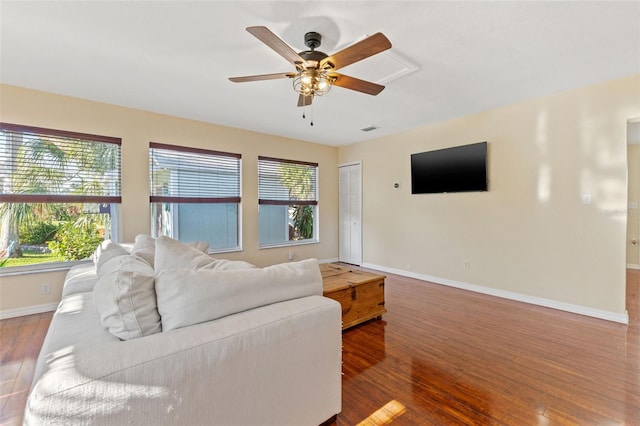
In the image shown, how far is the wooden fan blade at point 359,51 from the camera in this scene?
177 centimetres

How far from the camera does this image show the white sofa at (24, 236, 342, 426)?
2.85 feet

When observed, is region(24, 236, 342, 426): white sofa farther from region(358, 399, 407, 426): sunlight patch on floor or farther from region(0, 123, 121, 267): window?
region(0, 123, 121, 267): window

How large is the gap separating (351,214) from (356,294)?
3.34 m

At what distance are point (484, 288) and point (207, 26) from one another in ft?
14.4

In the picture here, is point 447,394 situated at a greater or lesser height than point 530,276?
lesser

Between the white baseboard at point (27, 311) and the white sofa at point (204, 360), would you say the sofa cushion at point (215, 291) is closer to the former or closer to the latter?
the white sofa at point (204, 360)

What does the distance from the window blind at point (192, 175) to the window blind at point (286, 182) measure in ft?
1.67

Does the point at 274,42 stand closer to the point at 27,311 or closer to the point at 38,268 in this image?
the point at 38,268

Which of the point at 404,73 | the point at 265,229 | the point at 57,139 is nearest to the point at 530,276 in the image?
the point at 404,73

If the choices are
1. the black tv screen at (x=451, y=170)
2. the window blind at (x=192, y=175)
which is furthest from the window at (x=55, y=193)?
the black tv screen at (x=451, y=170)

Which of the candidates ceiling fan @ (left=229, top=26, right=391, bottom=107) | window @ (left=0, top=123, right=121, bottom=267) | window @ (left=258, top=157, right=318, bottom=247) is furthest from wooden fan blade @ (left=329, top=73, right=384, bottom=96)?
window @ (left=0, top=123, right=121, bottom=267)

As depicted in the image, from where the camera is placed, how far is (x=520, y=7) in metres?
1.93

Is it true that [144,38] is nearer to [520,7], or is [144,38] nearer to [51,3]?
[51,3]

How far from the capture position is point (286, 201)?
18.1ft
